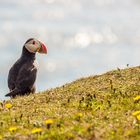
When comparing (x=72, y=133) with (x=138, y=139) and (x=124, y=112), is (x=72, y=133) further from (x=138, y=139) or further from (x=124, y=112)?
(x=124, y=112)

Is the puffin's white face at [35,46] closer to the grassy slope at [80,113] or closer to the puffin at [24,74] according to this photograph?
the puffin at [24,74]

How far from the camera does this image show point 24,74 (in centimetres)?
2298

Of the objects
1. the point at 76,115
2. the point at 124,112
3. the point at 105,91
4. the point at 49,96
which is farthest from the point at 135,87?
the point at 76,115

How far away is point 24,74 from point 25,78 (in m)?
0.20

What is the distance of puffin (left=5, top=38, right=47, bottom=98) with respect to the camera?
23.0m

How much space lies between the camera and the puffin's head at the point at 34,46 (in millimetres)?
24062

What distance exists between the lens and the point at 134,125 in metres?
11.6

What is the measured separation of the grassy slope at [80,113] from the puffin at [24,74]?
133 inches

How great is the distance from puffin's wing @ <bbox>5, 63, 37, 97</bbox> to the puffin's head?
1.06 meters

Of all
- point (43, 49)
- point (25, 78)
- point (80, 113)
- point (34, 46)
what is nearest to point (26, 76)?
point (25, 78)

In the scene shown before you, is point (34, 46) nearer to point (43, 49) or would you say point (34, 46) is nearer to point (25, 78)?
point (43, 49)

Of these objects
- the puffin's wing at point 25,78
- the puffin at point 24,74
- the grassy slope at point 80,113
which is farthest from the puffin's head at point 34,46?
the grassy slope at point 80,113

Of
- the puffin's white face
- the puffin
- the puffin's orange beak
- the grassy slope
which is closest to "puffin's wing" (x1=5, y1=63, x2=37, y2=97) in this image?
the puffin

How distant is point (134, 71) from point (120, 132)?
11.5 m
